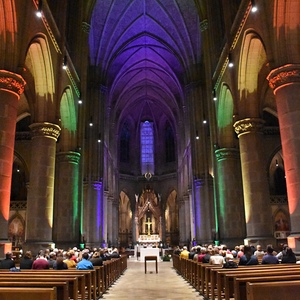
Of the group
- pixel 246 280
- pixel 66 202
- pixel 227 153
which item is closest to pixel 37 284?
pixel 246 280

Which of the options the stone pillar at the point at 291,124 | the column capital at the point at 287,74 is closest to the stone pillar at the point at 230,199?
the stone pillar at the point at 291,124

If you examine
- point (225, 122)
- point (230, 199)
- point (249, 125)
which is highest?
point (225, 122)

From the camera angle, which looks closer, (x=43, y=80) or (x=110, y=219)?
(x=43, y=80)

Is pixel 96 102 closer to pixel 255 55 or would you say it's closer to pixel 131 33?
pixel 131 33

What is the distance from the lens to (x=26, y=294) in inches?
168

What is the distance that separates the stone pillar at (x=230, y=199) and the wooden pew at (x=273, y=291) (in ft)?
52.0

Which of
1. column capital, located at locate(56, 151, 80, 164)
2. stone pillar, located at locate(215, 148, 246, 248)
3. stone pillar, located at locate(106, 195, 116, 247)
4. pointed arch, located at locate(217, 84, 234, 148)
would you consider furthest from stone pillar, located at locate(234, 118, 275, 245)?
A: stone pillar, located at locate(106, 195, 116, 247)

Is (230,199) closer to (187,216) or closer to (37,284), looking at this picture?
(37,284)

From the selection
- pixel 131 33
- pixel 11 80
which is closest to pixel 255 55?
pixel 11 80

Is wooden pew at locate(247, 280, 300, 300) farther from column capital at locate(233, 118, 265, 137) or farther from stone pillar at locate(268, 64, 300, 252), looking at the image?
column capital at locate(233, 118, 265, 137)

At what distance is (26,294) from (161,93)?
141 ft

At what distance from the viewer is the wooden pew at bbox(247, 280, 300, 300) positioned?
13.3 ft

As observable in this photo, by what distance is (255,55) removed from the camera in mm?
15734

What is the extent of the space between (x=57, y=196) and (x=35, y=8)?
34.6 feet
